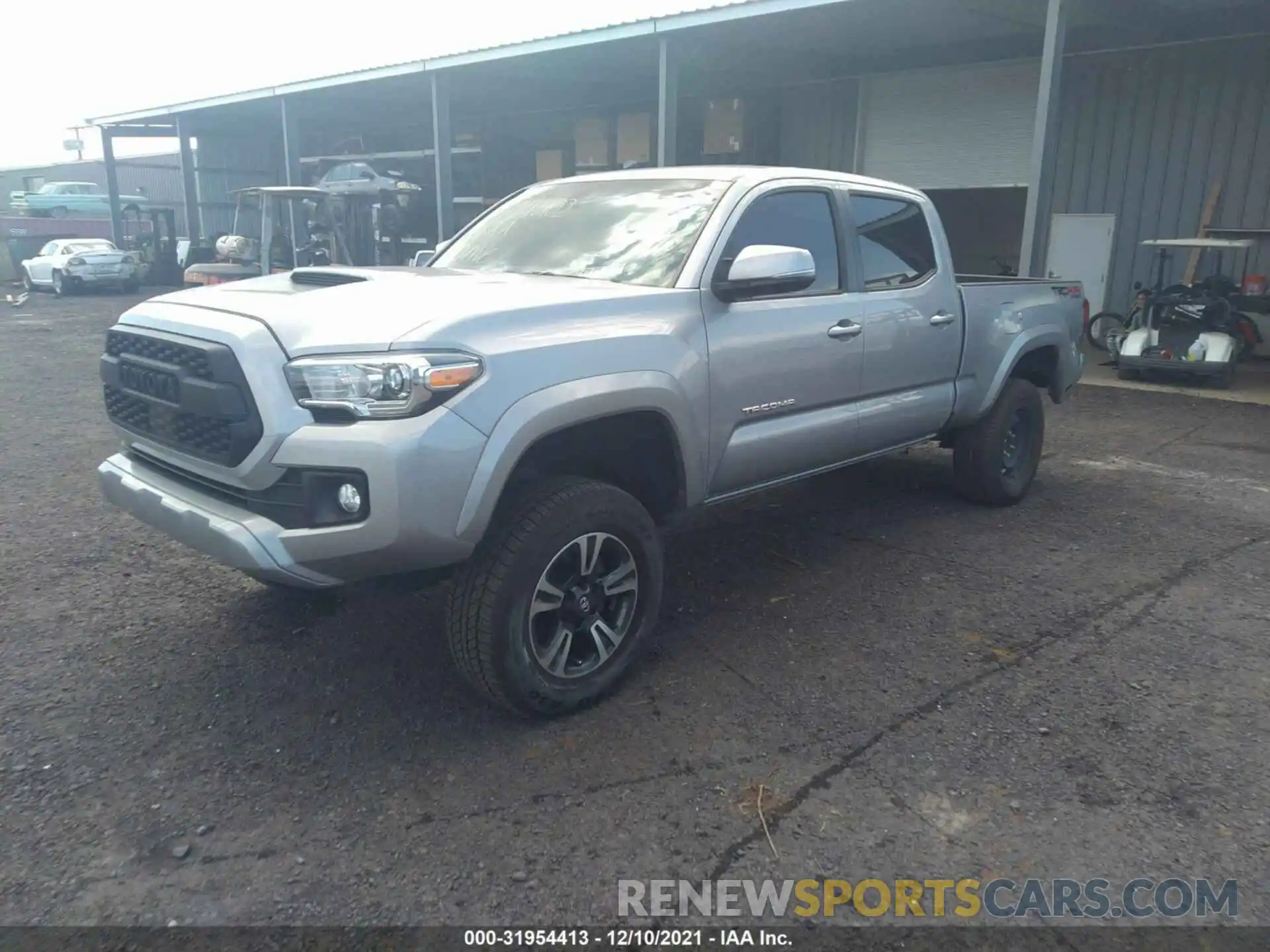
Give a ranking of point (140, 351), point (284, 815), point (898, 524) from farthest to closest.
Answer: point (898, 524)
point (140, 351)
point (284, 815)

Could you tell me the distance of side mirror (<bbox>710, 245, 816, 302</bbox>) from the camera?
12.1 ft

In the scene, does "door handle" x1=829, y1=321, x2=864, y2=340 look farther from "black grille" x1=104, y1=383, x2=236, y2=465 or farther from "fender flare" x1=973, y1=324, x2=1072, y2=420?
"black grille" x1=104, y1=383, x2=236, y2=465

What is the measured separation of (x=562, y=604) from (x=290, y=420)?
1.11m

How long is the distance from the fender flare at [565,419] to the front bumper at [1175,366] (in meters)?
9.55

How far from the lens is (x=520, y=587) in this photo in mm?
3123

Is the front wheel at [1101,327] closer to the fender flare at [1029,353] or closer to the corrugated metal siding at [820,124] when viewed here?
the corrugated metal siding at [820,124]

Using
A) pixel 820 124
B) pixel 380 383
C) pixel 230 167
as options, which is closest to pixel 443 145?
pixel 820 124

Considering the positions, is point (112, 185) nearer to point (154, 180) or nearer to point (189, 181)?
point (189, 181)

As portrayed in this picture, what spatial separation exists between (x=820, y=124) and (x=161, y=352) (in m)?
16.6

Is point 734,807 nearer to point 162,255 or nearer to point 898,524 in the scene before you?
point 898,524

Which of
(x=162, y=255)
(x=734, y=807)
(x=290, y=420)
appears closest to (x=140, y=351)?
(x=290, y=420)

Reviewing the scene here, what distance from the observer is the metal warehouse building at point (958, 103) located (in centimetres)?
1230

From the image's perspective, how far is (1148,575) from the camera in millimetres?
4855

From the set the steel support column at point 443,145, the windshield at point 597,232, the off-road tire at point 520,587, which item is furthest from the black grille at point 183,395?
the steel support column at point 443,145
